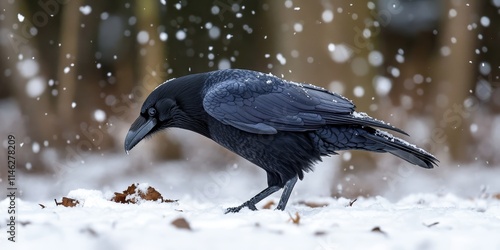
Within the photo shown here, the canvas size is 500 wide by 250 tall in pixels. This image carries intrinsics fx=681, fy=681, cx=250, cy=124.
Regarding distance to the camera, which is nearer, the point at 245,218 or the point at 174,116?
the point at 245,218

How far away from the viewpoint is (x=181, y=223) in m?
3.08

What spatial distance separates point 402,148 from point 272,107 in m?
0.83

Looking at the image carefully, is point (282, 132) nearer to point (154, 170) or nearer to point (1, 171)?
point (154, 170)

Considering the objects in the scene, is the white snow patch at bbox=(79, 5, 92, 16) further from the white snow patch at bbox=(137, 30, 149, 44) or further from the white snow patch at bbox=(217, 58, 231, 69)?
the white snow patch at bbox=(217, 58, 231, 69)

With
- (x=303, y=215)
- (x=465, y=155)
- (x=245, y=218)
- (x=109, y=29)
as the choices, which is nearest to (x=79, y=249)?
(x=245, y=218)

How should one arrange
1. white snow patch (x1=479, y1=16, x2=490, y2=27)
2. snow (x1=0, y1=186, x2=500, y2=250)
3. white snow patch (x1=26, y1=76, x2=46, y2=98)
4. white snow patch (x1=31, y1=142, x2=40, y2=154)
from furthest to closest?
white snow patch (x1=26, y1=76, x2=46, y2=98) < white snow patch (x1=479, y1=16, x2=490, y2=27) < white snow patch (x1=31, y1=142, x2=40, y2=154) < snow (x1=0, y1=186, x2=500, y2=250)

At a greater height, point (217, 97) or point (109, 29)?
point (109, 29)

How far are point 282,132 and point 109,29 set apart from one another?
9.15m

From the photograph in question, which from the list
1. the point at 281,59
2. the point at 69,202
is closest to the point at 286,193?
the point at 69,202

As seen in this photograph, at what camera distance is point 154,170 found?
406 inches

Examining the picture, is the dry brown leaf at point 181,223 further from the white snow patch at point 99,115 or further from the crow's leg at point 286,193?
the white snow patch at point 99,115

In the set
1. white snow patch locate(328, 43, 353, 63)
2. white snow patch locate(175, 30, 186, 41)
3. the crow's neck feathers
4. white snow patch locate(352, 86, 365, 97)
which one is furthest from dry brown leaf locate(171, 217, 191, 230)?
white snow patch locate(175, 30, 186, 41)

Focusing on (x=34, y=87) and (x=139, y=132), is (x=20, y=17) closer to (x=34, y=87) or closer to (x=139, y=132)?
(x=34, y=87)

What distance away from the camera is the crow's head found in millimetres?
4277
